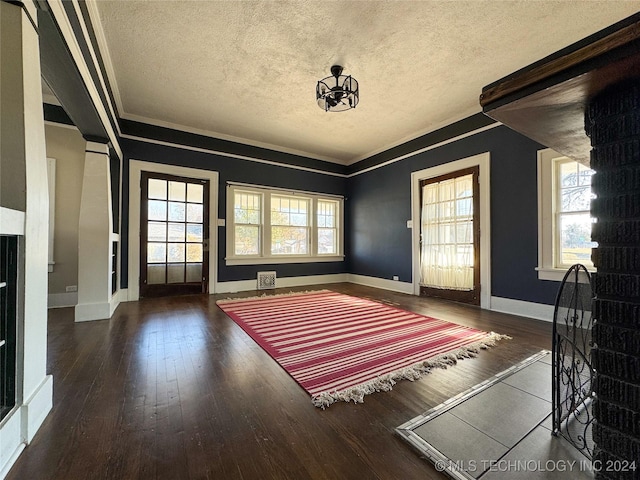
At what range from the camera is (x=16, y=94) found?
1.25m

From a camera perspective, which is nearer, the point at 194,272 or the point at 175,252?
the point at 175,252

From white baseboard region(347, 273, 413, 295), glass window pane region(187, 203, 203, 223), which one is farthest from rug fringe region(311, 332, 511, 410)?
glass window pane region(187, 203, 203, 223)

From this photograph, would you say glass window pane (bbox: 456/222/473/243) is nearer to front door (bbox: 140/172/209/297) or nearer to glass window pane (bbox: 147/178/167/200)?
front door (bbox: 140/172/209/297)

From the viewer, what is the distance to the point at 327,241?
6.48m

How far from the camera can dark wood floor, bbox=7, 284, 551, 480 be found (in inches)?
44.4

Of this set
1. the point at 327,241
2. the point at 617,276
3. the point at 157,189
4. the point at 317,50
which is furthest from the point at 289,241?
the point at 617,276

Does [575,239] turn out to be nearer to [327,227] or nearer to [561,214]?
[561,214]

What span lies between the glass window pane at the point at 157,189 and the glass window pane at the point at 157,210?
0.10 m

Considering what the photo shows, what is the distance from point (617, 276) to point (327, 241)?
5.76 m

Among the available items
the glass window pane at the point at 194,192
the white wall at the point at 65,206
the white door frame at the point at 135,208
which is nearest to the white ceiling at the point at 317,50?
the white door frame at the point at 135,208

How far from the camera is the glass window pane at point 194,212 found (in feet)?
15.9

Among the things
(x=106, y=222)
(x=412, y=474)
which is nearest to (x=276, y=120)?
(x=106, y=222)

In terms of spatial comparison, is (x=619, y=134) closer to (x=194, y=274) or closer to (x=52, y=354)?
(x=52, y=354)

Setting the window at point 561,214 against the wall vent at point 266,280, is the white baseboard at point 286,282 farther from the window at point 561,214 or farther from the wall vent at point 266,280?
the window at point 561,214
